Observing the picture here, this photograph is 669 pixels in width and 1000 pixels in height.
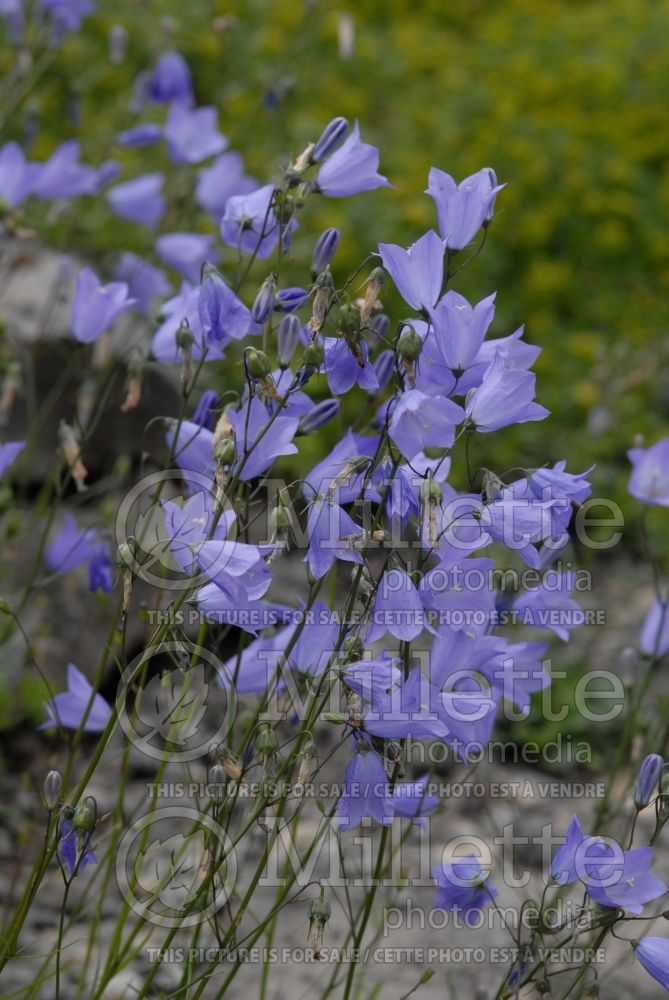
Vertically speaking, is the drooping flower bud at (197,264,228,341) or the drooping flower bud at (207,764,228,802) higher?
the drooping flower bud at (197,264,228,341)

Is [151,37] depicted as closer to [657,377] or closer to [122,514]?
[657,377]

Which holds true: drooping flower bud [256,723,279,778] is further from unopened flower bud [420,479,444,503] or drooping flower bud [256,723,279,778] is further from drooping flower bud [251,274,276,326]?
drooping flower bud [251,274,276,326]

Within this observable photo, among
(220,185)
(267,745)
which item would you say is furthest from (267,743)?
(220,185)

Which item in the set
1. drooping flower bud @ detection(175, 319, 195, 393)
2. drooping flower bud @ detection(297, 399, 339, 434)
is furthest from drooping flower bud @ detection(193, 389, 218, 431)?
drooping flower bud @ detection(297, 399, 339, 434)

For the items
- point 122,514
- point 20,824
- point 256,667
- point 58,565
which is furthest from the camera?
point 20,824

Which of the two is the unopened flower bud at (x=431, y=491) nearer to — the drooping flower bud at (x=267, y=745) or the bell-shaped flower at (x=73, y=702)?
the drooping flower bud at (x=267, y=745)

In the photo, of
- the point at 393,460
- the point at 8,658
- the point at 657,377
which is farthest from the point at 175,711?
the point at 657,377

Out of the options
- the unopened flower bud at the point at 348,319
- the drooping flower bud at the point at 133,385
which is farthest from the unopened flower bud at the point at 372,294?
the drooping flower bud at the point at 133,385
